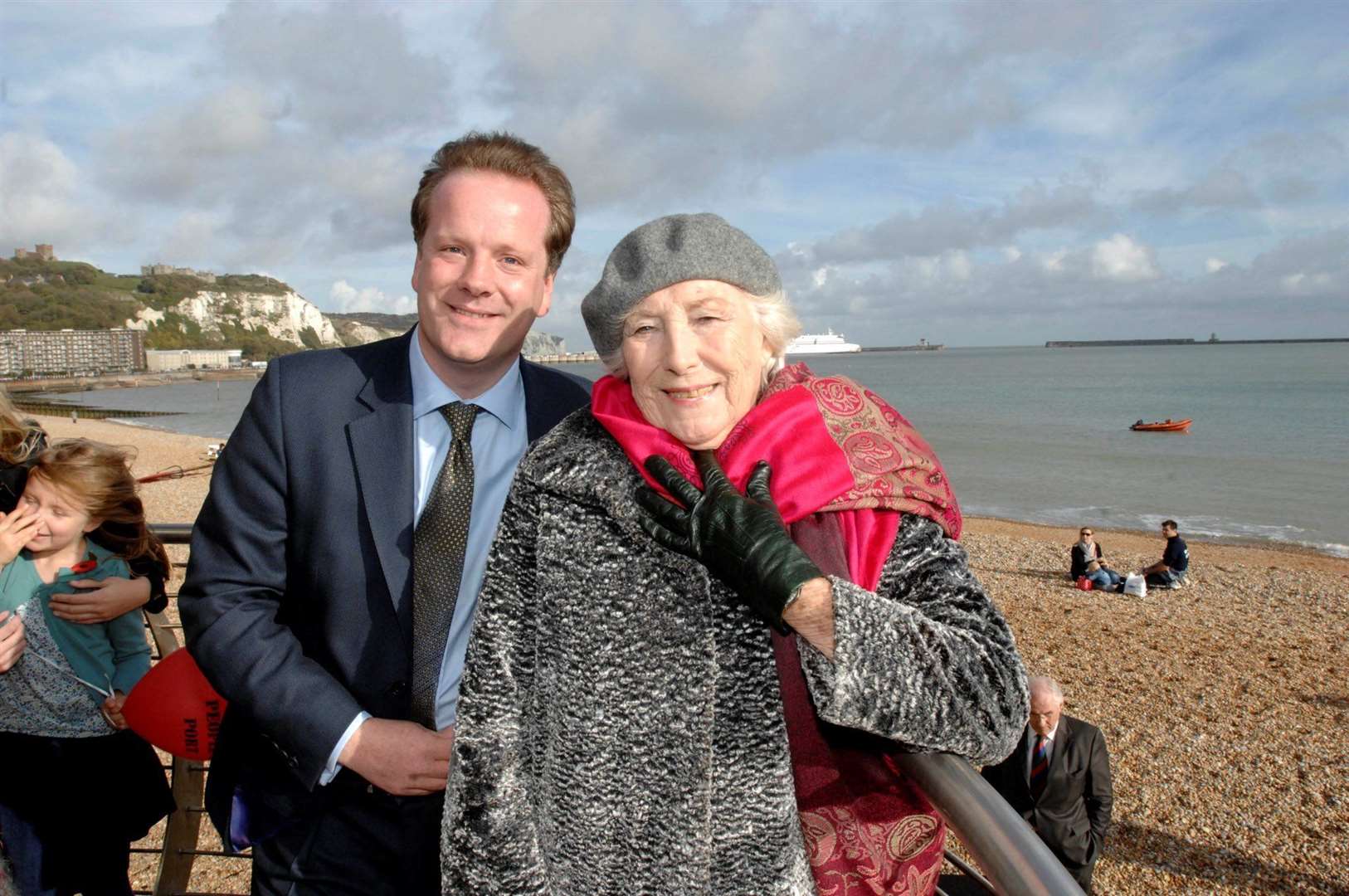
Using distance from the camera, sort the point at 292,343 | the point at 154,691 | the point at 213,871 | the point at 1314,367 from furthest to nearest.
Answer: the point at 292,343
the point at 1314,367
the point at 213,871
the point at 154,691

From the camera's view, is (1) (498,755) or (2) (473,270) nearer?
(1) (498,755)

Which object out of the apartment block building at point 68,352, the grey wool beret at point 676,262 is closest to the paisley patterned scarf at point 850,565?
the grey wool beret at point 676,262

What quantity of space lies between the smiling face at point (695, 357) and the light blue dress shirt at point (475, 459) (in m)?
0.50

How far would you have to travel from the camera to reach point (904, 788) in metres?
1.56

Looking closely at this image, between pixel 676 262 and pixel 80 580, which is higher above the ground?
pixel 676 262

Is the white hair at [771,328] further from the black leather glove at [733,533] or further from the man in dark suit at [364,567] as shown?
the man in dark suit at [364,567]

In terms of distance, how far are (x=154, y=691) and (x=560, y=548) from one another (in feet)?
4.45

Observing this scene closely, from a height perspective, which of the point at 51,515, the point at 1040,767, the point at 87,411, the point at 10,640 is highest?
the point at 51,515

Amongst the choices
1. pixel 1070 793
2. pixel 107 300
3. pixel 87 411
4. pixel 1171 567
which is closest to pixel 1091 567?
pixel 1171 567

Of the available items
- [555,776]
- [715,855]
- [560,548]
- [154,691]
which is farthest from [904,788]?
[154,691]

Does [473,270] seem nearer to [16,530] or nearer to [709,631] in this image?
[709,631]

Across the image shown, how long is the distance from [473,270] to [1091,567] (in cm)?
1522

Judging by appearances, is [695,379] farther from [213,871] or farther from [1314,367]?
[1314,367]

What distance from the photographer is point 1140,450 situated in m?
36.5
